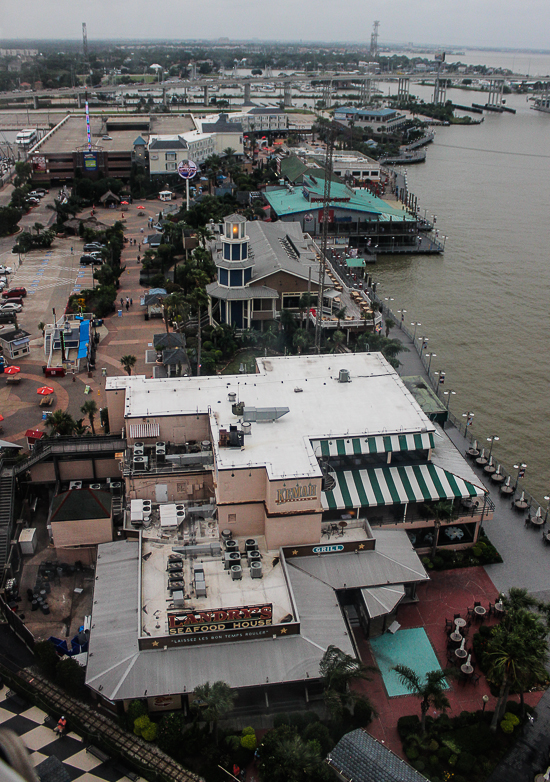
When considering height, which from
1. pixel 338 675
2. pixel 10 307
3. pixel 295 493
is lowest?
pixel 338 675

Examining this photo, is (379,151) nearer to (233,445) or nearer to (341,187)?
(341,187)

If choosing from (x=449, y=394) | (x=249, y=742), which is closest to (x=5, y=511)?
(x=249, y=742)

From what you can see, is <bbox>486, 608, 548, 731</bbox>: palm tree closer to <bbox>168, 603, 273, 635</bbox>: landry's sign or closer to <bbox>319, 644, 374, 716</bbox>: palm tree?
<bbox>319, 644, 374, 716</bbox>: palm tree

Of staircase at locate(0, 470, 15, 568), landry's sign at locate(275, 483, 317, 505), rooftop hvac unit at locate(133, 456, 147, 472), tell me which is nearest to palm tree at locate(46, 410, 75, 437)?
staircase at locate(0, 470, 15, 568)

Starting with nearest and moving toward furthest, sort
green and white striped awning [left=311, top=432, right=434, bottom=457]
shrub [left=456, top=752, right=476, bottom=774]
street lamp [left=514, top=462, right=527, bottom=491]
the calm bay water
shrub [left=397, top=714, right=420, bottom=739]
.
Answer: shrub [left=456, top=752, right=476, bottom=774] < shrub [left=397, top=714, right=420, bottom=739] < green and white striped awning [left=311, top=432, right=434, bottom=457] < street lamp [left=514, top=462, right=527, bottom=491] < the calm bay water

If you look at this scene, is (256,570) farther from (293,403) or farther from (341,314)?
(341,314)
